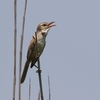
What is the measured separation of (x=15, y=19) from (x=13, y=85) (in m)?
0.72

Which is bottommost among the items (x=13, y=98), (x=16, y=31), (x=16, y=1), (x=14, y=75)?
(x=13, y=98)

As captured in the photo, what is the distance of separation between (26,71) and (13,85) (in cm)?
214

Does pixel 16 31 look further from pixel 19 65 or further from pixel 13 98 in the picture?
pixel 13 98

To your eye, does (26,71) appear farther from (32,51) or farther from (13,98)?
(13,98)

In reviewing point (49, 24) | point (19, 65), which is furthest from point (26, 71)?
point (19, 65)

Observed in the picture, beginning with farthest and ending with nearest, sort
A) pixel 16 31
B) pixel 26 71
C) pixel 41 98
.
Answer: pixel 26 71 → pixel 16 31 → pixel 41 98

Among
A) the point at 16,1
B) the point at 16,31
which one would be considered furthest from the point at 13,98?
the point at 16,1

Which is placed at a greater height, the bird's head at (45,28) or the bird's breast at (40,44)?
the bird's head at (45,28)

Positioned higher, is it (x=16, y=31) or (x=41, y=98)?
(x=16, y=31)

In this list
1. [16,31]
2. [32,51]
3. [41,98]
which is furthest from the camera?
[32,51]

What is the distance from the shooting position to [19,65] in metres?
4.01

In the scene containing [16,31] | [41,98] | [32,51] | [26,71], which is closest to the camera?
[41,98]

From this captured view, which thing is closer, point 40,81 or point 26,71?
point 40,81

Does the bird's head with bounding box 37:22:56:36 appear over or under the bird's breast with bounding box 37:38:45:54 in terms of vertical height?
over
